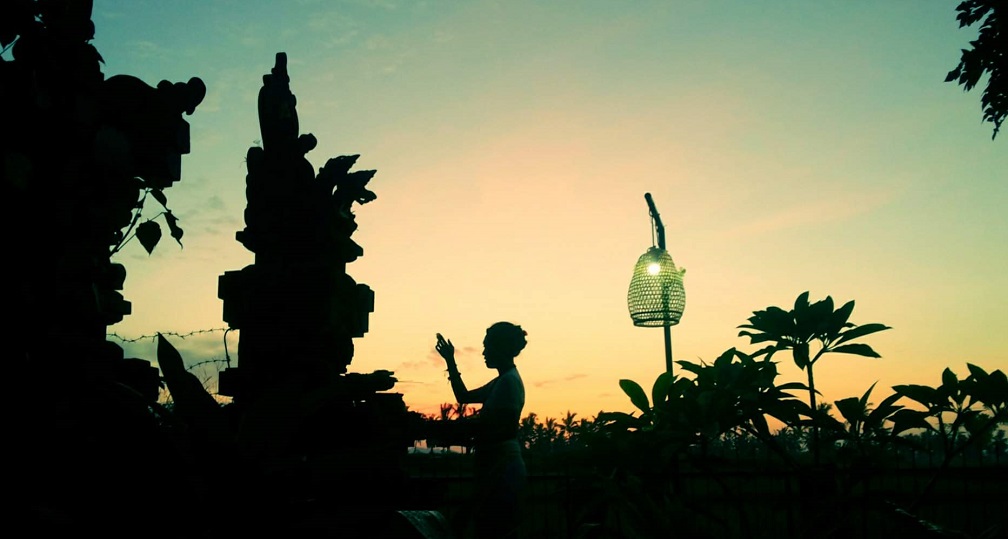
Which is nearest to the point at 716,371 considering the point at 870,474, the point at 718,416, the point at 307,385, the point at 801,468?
the point at 718,416

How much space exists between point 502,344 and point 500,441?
693mm

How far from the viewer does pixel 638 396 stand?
11.7 ft

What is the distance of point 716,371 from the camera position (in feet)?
11.3

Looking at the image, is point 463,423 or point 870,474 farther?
point 463,423

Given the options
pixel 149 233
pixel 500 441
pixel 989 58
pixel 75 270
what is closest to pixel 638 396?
pixel 500 441

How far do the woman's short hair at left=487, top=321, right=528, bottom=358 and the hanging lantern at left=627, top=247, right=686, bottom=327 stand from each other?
4.88 m

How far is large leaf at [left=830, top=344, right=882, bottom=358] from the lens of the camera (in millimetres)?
3400

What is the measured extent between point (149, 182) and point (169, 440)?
108cm

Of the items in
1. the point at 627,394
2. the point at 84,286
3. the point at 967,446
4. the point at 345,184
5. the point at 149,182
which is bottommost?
the point at 967,446

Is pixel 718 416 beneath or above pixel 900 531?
above

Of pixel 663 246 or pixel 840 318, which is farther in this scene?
pixel 663 246

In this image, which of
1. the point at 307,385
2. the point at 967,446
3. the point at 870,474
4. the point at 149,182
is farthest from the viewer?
the point at 307,385

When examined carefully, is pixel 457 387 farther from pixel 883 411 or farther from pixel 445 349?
pixel 883 411

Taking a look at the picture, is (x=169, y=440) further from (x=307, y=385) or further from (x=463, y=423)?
(x=463, y=423)
